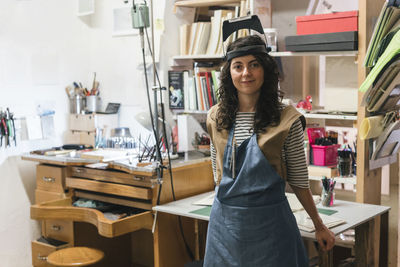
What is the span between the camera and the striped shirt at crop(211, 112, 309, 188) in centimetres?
205

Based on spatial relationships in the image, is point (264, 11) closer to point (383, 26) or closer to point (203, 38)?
point (203, 38)

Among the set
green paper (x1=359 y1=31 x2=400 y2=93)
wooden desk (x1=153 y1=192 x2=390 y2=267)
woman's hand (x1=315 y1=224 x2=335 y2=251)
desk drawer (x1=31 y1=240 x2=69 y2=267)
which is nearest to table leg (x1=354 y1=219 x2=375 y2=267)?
wooden desk (x1=153 y1=192 x2=390 y2=267)

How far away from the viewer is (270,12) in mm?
3379

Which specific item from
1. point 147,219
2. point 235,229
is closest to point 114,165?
point 147,219

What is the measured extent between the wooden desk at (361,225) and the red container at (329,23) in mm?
905

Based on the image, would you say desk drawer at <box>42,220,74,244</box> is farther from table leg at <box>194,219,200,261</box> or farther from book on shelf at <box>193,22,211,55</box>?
book on shelf at <box>193,22,211,55</box>

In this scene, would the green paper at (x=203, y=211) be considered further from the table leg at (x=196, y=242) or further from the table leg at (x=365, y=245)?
the table leg at (x=365, y=245)

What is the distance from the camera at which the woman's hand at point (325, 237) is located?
2.11 metres

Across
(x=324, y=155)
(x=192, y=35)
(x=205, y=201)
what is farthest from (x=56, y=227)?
(x=324, y=155)

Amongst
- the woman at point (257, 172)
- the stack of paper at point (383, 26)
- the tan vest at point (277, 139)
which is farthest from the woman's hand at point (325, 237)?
the stack of paper at point (383, 26)

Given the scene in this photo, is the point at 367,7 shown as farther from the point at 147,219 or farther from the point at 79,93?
the point at 79,93

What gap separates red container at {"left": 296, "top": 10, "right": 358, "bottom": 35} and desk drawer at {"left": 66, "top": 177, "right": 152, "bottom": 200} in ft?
4.01

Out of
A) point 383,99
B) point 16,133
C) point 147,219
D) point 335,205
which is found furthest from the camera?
point 16,133

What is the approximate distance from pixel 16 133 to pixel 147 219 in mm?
1393
